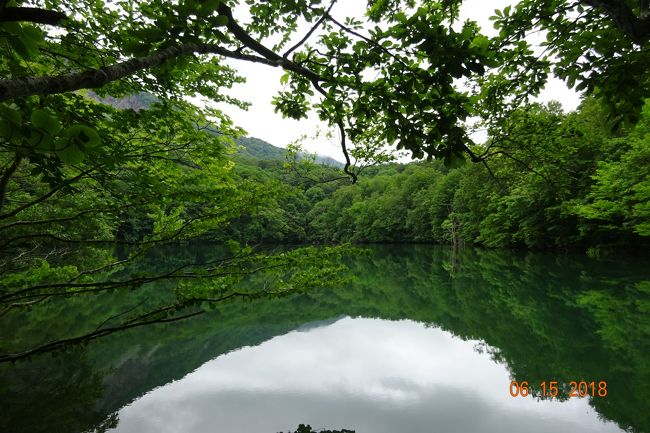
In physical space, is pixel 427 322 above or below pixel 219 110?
below

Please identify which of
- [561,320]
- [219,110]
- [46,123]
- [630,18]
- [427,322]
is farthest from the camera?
[427,322]

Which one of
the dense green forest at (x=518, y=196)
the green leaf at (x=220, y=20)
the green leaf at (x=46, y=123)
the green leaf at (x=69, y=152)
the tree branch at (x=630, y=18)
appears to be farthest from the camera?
the dense green forest at (x=518, y=196)

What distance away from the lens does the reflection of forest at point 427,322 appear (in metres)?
5.30

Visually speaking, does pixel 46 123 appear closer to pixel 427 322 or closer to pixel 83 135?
pixel 83 135

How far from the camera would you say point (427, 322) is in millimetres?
10273

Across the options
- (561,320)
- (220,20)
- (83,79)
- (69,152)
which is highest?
(220,20)

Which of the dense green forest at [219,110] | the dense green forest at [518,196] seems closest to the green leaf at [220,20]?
the dense green forest at [219,110]

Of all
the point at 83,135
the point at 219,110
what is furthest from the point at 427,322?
the point at 83,135

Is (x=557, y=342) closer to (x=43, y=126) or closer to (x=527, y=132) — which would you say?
(x=527, y=132)

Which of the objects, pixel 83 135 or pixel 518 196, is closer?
pixel 83 135

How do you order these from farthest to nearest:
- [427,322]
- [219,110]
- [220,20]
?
1. [427,322]
2. [219,110]
3. [220,20]

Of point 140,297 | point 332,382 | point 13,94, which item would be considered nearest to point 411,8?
point 13,94

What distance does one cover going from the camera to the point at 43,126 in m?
0.78

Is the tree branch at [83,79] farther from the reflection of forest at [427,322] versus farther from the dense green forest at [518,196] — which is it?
the reflection of forest at [427,322]
